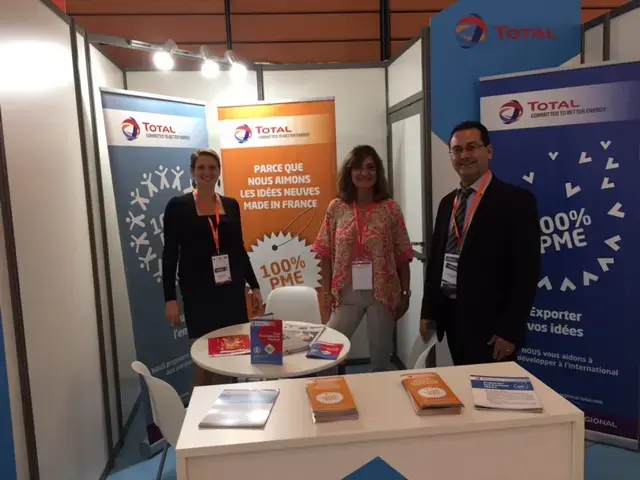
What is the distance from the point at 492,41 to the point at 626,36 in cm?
66

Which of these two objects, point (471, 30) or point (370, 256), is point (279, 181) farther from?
point (471, 30)

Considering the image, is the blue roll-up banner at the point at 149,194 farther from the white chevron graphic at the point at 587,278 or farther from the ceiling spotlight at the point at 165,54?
the white chevron graphic at the point at 587,278

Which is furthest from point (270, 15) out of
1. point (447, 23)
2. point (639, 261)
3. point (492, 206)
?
point (639, 261)

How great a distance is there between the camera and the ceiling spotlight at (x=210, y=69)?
3.53m

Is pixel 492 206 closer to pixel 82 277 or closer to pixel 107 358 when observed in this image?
pixel 82 277

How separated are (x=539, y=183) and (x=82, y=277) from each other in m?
2.37

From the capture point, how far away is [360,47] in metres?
4.26

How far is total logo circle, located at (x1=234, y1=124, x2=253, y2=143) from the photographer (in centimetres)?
353

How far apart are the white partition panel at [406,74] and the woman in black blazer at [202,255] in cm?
133

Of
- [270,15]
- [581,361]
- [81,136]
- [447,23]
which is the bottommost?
[581,361]

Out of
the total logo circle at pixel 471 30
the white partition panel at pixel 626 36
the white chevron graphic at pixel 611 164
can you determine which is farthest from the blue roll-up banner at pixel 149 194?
the white partition panel at pixel 626 36

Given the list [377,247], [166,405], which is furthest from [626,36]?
[166,405]

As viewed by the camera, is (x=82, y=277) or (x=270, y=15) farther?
(x=270, y=15)

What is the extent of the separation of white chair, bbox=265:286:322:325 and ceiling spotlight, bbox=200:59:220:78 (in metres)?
1.67
